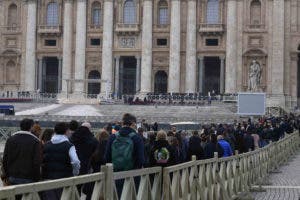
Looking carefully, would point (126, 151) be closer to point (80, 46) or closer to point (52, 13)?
point (80, 46)

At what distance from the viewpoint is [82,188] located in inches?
363

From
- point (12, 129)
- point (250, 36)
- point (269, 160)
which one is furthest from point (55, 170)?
point (250, 36)

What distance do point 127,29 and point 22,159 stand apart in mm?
67847

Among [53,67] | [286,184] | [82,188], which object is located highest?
[53,67]

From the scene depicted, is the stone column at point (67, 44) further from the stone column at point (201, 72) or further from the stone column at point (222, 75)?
the stone column at point (222, 75)

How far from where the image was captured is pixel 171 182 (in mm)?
11125

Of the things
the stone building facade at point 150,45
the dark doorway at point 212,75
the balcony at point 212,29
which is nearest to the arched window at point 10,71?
the stone building facade at point 150,45

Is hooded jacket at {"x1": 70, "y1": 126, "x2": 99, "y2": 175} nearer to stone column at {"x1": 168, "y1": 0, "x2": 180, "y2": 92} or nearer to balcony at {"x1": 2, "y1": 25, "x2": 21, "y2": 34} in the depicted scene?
stone column at {"x1": 168, "y1": 0, "x2": 180, "y2": 92}

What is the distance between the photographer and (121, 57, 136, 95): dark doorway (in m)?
80.1

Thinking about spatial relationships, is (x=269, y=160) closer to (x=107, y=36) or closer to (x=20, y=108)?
(x=20, y=108)

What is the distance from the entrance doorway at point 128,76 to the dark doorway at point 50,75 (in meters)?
7.96

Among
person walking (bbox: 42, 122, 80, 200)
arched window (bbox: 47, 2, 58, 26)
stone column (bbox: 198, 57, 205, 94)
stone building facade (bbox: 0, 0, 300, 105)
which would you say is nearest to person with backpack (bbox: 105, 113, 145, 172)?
person walking (bbox: 42, 122, 80, 200)

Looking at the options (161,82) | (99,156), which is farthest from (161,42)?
(99,156)

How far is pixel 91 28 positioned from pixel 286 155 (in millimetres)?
49494
